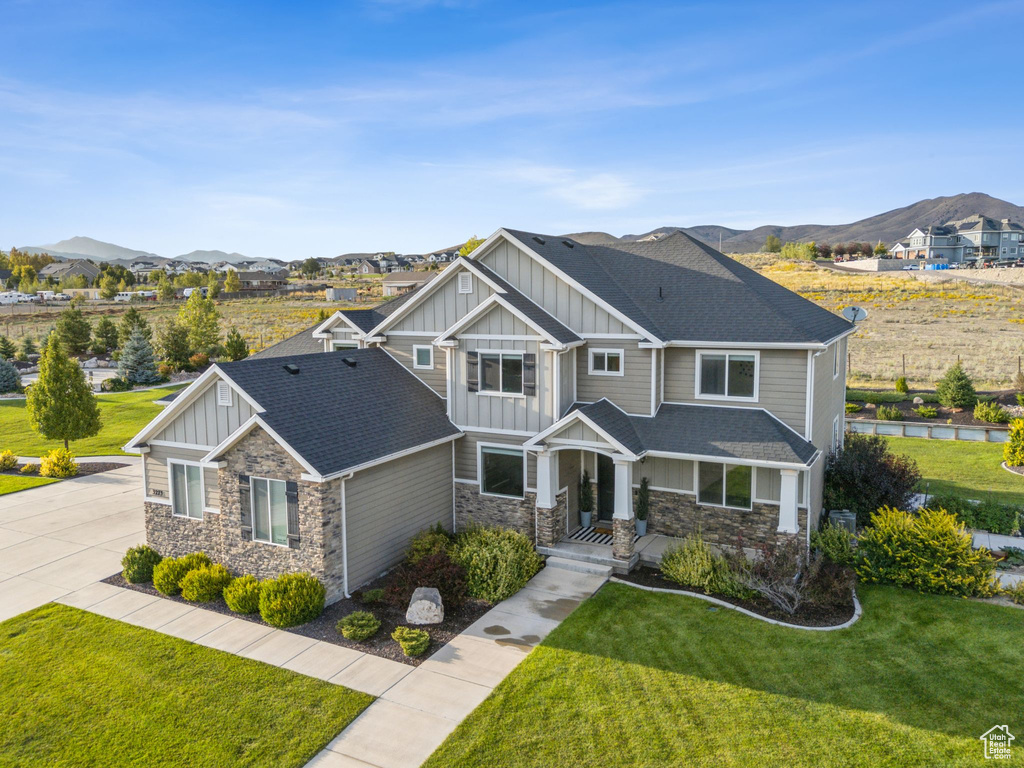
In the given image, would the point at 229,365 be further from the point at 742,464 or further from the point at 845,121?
the point at 845,121

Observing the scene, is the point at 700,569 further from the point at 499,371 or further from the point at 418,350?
the point at 418,350

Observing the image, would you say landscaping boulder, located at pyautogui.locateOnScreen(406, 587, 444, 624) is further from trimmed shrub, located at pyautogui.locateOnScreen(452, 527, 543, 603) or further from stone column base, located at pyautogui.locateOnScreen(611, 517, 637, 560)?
stone column base, located at pyautogui.locateOnScreen(611, 517, 637, 560)

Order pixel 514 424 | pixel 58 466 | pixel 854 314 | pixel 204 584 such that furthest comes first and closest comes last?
pixel 58 466 < pixel 854 314 < pixel 514 424 < pixel 204 584

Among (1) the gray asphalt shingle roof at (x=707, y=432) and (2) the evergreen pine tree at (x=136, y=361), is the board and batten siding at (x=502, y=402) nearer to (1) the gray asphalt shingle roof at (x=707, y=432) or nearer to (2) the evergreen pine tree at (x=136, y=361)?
(1) the gray asphalt shingle roof at (x=707, y=432)

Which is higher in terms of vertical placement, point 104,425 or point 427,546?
point 427,546

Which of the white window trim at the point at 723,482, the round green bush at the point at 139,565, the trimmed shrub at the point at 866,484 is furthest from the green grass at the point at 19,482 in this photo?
the trimmed shrub at the point at 866,484

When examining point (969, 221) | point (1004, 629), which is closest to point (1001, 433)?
point (1004, 629)

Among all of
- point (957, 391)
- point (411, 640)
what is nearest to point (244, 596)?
point (411, 640)
